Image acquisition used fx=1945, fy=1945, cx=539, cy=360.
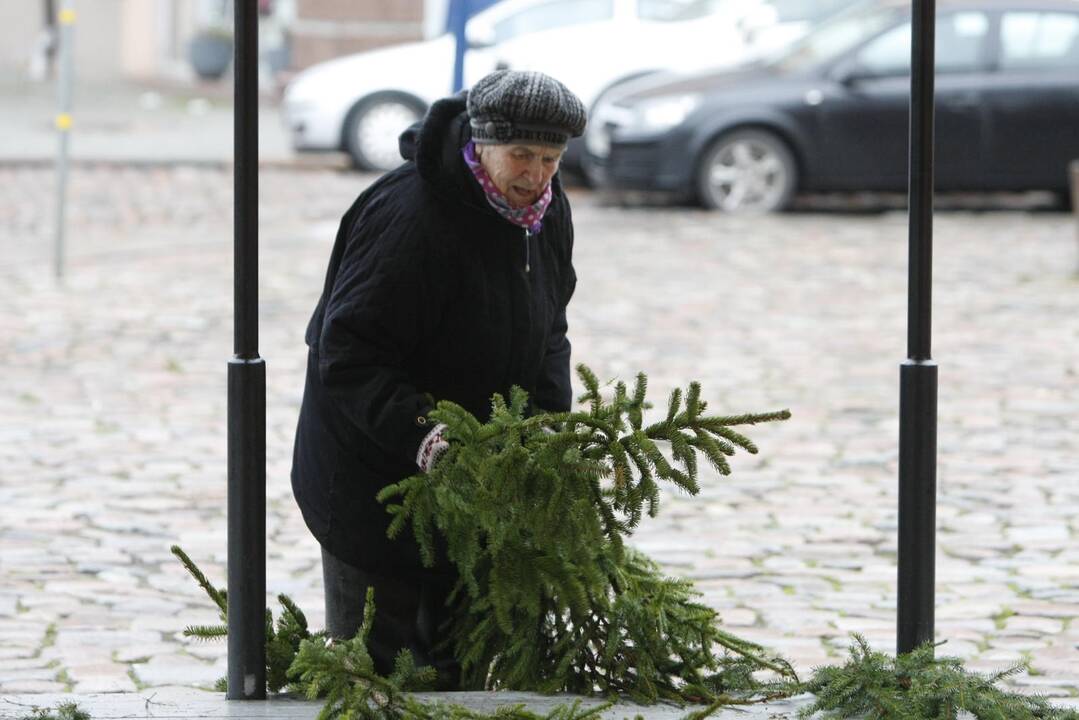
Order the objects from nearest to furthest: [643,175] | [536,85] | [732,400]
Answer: [536,85]
[732,400]
[643,175]

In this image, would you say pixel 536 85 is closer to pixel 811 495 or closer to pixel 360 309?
pixel 360 309

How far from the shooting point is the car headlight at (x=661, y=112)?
16281 mm

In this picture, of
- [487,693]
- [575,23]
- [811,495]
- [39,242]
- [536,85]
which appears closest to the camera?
[536,85]

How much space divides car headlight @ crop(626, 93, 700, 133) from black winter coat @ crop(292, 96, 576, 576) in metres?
12.0

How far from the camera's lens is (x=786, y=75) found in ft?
54.2

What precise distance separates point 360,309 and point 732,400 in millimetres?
5283

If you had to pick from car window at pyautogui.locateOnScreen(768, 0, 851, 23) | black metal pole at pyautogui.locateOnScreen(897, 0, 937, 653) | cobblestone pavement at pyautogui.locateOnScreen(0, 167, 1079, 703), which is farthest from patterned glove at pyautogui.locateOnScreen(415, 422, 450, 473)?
car window at pyautogui.locateOnScreen(768, 0, 851, 23)

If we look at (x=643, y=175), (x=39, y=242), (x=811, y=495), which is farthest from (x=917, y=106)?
(x=643, y=175)

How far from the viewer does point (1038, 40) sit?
54.0 ft

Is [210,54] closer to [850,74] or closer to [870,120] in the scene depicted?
[850,74]

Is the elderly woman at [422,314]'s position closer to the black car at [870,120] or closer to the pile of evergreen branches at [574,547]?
the pile of evergreen branches at [574,547]

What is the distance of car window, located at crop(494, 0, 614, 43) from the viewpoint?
18.5 metres

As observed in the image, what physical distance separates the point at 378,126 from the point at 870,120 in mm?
5025

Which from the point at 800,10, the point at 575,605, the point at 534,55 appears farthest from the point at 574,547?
the point at 800,10
